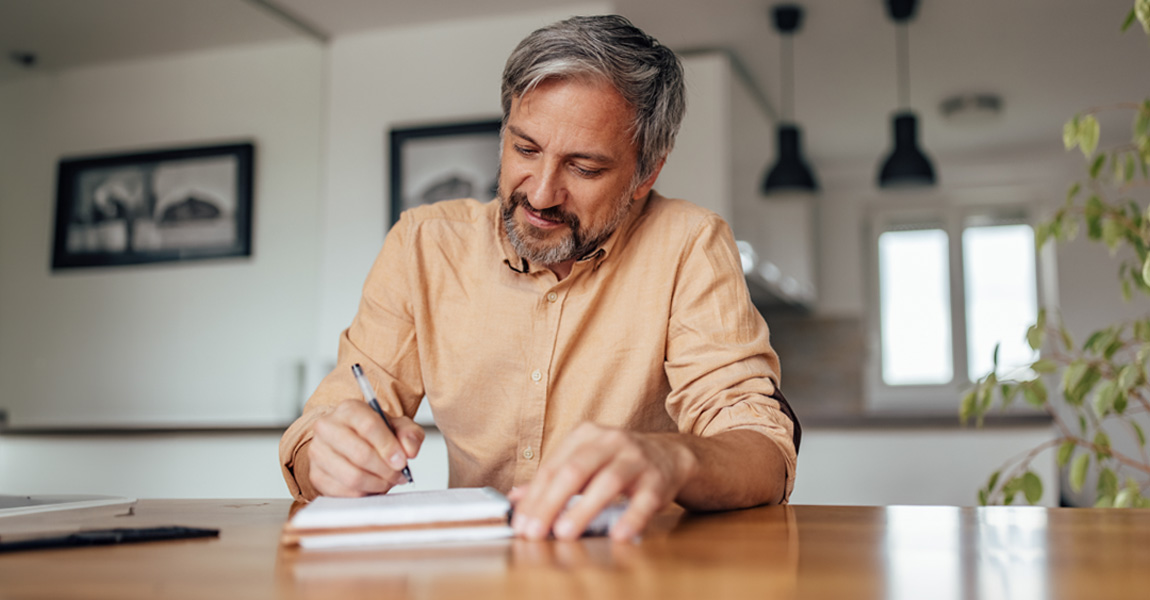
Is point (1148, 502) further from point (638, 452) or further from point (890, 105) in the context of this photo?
point (890, 105)

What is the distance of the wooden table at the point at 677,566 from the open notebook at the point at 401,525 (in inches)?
1.1

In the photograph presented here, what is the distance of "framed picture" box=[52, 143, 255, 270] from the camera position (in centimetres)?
282

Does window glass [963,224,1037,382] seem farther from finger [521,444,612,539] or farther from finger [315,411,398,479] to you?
finger [521,444,612,539]

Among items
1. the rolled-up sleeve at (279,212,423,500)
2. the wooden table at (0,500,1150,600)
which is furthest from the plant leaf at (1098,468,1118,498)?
the rolled-up sleeve at (279,212,423,500)

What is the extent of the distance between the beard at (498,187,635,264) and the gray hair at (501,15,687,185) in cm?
11

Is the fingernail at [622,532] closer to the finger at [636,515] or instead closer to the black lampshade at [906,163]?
the finger at [636,515]

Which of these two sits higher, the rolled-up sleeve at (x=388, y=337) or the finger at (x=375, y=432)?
the rolled-up sleeve at (x=388, y=337)

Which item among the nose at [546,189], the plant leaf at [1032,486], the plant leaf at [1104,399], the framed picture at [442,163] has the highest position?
the framed picture at [442,163]

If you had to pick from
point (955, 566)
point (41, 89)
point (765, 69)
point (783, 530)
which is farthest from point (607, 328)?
point (765, 69)

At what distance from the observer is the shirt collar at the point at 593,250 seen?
1462 millimetres

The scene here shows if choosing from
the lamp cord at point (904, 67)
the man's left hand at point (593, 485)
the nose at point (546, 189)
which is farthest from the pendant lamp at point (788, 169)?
the man's left hand at point (593, 485)

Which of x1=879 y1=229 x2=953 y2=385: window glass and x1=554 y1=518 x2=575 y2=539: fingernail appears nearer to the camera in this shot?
x1=554 y1=518 x2=575 y2=539: fingernail

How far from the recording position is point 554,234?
1420 millimetres

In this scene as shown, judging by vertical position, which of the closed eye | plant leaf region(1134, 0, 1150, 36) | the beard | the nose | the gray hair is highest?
plant leaf region(1134, 0, 1150, 36)
